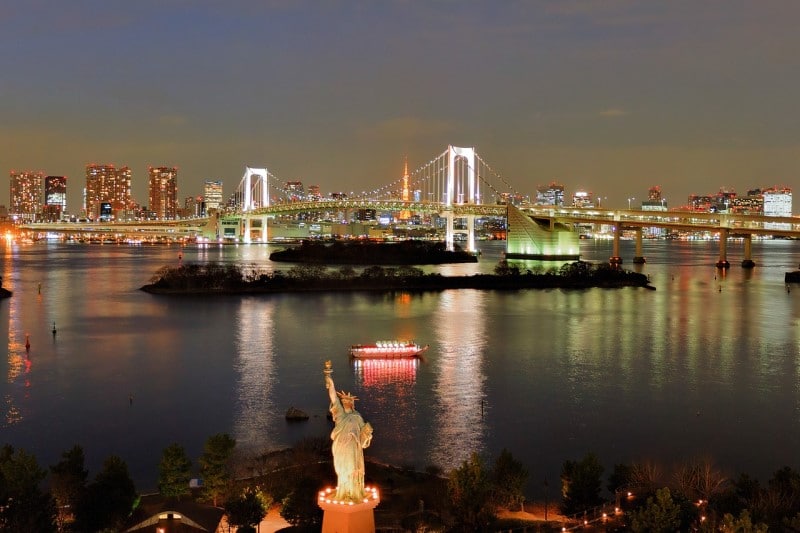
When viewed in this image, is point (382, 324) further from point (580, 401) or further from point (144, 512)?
point (144, 512)

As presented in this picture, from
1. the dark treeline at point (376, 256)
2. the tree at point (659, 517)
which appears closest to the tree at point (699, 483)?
the tree at point (659, 517)

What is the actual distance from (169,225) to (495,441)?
200 feet

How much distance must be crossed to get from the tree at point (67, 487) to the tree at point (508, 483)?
2.77 metres

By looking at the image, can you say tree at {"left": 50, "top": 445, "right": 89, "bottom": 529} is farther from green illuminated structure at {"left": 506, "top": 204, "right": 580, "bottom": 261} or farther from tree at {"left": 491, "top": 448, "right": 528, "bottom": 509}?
green illuminated structure at {"left": 506, "top": 204, "right": 580, "bottom": 261}

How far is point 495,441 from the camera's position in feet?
23.7

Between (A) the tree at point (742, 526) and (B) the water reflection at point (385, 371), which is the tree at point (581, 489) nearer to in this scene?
(A) the tree at point (742, 526)

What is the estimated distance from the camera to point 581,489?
5266 mm

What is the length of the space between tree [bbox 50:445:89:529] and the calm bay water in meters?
1.12

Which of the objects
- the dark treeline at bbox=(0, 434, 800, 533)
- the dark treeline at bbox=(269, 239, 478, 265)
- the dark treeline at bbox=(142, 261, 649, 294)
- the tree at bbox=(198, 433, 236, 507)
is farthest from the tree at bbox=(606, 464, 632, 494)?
the dark treeline at bbox=(269, 239, 478, 265)

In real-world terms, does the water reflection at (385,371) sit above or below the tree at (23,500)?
below

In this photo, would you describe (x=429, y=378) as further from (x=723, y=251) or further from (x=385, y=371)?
(x=723, y=251)

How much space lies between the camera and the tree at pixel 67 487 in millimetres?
5055

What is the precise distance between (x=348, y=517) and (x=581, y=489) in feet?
7.68

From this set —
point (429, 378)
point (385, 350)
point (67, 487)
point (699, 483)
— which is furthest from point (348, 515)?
point (385, 350)
